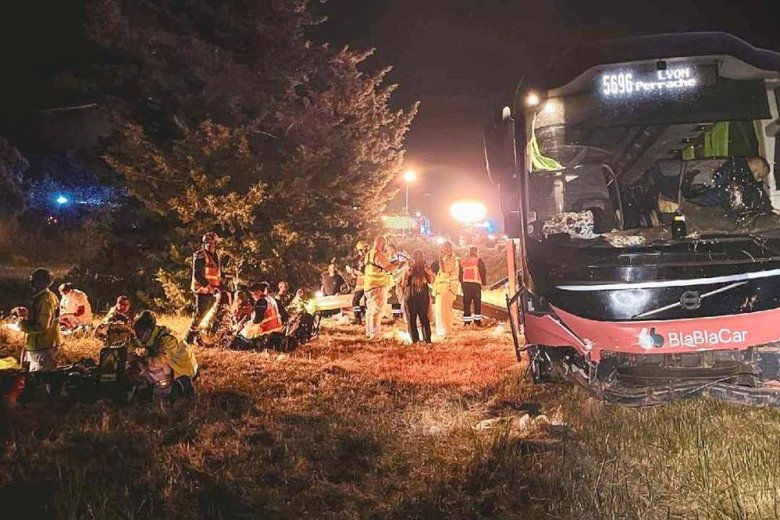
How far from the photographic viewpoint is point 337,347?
34.6ft

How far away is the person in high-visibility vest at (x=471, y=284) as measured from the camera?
41.5ft

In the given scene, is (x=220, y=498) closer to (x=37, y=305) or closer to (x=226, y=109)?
(x=37, y=305)

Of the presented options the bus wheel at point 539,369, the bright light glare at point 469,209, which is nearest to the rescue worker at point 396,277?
the bus wheel at point 539,369

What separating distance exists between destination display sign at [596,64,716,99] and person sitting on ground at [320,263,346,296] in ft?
28.4

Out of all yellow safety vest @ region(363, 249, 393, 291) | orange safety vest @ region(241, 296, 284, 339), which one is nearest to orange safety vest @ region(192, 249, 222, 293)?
orange safety vest @ region(241, 296, 284, 339)

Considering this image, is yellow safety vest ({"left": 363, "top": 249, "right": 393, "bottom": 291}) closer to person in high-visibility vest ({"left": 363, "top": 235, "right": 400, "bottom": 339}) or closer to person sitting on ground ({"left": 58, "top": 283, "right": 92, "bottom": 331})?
person in high-visibility vest ({"left": 363, "top": 235, "right": 400, "bottom": 339})

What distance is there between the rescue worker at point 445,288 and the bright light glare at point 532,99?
530 cm

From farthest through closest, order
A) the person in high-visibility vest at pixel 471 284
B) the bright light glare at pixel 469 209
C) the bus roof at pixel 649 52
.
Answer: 1. the bright light glare at pixel 469 209
2. the person in high-visibility vest at pixel 471 284
3. the bus roof at pixel 649 52

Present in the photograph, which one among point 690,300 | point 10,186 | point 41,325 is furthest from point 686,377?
Result: point 10,186

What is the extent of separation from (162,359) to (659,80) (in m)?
5.52

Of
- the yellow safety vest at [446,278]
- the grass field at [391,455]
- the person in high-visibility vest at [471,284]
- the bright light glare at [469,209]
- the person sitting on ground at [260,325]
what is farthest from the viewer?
the bright light glare at [469,209]

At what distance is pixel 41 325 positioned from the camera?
719 centimetres

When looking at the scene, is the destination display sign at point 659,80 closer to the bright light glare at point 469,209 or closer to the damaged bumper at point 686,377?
the damaged bumper at point 686,377

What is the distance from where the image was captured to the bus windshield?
6.33 m
